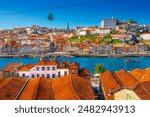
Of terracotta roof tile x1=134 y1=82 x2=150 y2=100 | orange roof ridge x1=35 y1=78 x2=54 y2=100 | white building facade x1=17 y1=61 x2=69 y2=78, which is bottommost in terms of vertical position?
white building facade x1=17 y1=61 x2=69 y2=78

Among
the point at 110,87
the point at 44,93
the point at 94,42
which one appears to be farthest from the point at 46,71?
the point at 94,42

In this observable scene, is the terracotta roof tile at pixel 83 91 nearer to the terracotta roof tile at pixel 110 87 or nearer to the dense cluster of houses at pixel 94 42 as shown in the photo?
the terracotta roof tile at pixel 110 87

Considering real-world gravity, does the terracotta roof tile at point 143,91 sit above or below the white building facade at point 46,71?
above

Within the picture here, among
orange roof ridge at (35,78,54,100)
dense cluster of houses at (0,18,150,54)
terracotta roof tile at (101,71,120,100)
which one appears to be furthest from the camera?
dense cluster of houses at (0,18,150,54)

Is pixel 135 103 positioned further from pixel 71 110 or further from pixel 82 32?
pixel 82 32

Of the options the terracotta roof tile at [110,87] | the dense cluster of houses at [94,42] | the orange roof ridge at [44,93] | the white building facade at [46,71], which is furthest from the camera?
the dense cluster of houses at [94,42]

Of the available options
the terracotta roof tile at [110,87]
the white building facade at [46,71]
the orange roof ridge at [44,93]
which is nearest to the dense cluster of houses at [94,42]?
the white building facade at [46,71]

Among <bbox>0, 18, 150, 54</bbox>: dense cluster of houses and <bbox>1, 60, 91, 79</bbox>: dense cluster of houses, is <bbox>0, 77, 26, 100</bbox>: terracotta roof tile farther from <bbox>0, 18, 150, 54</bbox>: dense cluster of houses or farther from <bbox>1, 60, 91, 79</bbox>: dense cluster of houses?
<bbox>0, 18, 150, 54</bbox>: dense cluster of houses

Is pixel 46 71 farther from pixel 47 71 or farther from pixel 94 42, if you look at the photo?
pixel 94 42

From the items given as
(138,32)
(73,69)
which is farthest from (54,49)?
(73,69)

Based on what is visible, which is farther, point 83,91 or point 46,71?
point 46,71

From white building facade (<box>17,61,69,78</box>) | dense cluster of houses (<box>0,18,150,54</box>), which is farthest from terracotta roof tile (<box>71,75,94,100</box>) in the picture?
dense cluster of houses (<box>0,18,150,54</box>)
